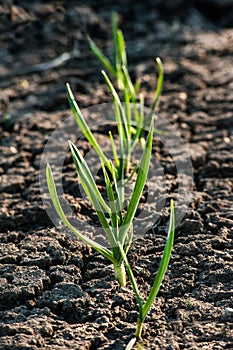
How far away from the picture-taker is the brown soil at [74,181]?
4.72 ft

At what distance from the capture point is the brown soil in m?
1.44

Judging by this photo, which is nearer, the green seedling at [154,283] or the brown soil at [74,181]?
the green seedling at [154,283]

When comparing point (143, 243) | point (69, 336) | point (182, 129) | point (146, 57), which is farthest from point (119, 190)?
point (146, 57)

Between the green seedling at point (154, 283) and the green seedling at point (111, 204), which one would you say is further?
the green seedling at point (111, 204)

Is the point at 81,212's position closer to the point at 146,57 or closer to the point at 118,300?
the point at 118,300

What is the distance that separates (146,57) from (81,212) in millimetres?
1481

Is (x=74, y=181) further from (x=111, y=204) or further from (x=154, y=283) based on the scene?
(x=154, y=283)

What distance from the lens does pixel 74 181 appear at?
2084 mm

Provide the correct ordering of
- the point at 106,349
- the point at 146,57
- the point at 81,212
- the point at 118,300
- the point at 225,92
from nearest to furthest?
the point at 106,349
the point at 118,300
the point at 81,212
the point at 225,92
the point at 146,57

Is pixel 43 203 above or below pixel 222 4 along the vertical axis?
below

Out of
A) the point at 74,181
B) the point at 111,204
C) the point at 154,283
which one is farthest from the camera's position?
the point at 74,181

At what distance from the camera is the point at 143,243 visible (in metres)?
1.75

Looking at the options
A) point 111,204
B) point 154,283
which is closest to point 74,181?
point 111,204

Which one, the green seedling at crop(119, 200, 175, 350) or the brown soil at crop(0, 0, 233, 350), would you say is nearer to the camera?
the green seedling at crop(119, 200, 175, 350)
